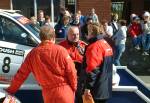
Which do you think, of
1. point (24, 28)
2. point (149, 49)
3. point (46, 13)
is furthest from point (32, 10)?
point (24, 28)

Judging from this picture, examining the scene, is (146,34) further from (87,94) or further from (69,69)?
(69,69)

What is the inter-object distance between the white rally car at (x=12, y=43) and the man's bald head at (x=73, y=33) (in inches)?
63.8

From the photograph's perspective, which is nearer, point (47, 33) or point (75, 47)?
point (47, 33)

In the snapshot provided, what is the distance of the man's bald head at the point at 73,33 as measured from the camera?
6.79 meters

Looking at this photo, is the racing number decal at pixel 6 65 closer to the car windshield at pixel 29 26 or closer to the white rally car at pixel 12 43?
the white rally car at pixel 12 43

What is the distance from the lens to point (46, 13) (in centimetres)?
2133

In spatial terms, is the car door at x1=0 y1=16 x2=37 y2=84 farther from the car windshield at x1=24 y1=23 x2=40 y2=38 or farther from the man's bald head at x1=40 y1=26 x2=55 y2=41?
the man's bald head at x1=40 y1=26 x2=55 y2=41

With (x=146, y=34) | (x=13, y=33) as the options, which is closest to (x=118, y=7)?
(x=146, y=34)

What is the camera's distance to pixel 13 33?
856 cm

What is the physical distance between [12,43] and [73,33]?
1.96 m

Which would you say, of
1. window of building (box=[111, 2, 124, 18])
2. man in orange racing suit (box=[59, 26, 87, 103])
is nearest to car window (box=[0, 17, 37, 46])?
man in orange racing suit (box=[59, 26, 87, 103])

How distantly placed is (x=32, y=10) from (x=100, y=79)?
→ 15.5 meters

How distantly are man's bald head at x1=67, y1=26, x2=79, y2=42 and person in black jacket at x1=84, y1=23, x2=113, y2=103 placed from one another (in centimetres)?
75

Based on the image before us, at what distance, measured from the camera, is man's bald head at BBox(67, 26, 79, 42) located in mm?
6791
